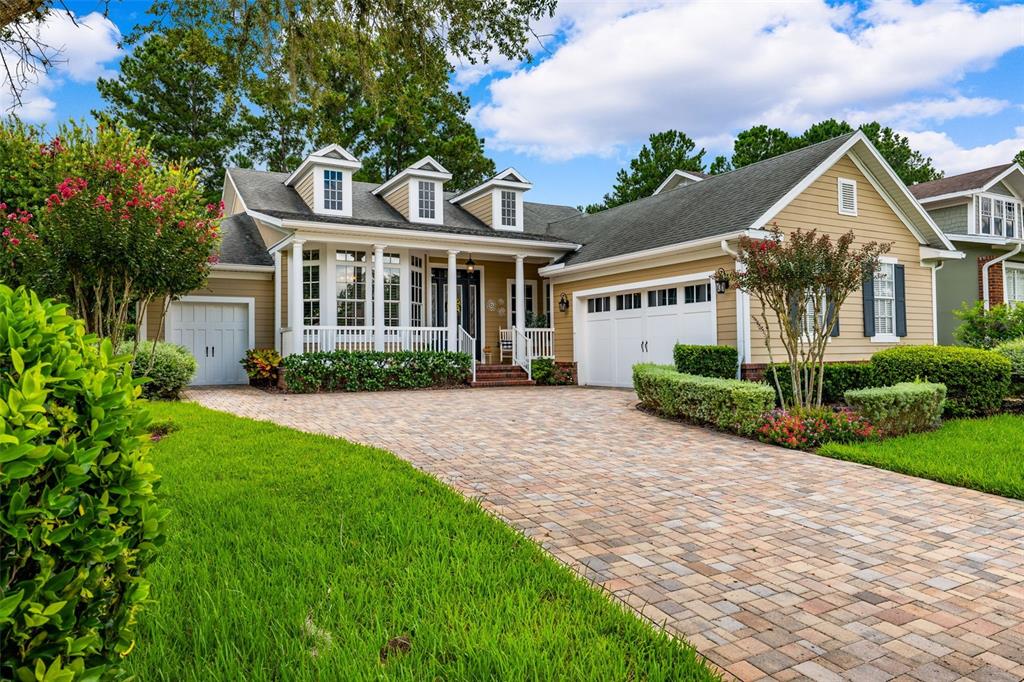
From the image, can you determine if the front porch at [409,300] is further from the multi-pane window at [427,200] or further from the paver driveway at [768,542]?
the paver driveway at [768,542]

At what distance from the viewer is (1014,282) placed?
773 inches

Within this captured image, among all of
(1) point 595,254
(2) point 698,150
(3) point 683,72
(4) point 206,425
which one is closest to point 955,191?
(3) point 683,72

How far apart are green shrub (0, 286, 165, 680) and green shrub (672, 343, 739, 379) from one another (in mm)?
10748

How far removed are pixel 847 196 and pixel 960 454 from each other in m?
Answer: 8.98

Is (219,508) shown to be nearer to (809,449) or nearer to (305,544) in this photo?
(305,544)

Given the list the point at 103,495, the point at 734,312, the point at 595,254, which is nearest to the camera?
the point at 103,495

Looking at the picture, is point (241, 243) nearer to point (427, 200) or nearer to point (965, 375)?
point (427, 200)

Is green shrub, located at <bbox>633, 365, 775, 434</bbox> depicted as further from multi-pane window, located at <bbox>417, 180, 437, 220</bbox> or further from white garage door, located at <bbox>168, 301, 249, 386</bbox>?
white garage door, located at <bbox>168, 301, 249, 386</bbox>

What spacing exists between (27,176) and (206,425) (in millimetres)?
8595

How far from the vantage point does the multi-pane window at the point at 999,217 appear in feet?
62.4

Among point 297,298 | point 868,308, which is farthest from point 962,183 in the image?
point 297,298

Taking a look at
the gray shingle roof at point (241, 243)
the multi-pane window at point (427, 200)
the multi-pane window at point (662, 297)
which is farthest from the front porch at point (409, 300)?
the multi-pane window at point (662, 297)

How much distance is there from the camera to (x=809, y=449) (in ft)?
23.8

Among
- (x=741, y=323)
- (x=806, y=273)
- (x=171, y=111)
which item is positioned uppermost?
(x=171, y=111)
